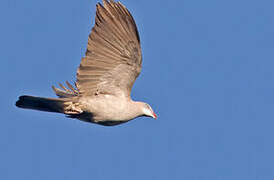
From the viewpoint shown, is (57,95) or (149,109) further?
(57,95)

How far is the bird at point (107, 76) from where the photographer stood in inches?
388

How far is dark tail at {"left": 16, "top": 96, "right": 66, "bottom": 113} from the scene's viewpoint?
1043 cm

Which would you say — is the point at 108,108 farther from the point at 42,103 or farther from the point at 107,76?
the point at 42,103

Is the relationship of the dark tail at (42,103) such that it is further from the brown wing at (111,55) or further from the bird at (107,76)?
the brown wing at (111,55)

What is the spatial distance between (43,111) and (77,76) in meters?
1.09

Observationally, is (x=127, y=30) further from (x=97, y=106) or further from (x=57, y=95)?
(x=57, y=95)

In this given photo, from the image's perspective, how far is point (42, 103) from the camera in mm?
10523

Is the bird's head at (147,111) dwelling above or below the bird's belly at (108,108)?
above

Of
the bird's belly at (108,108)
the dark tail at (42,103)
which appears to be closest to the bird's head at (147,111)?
the bird's belly at (108,108)

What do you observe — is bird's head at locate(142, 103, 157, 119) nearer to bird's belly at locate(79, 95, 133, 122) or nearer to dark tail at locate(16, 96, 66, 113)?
bird's belly at locate(79, 95, 133, 122)

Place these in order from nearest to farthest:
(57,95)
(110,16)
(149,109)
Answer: (110,16), (149,109), (57,95)

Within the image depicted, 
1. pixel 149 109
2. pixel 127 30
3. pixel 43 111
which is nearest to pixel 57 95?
pixel 43 111

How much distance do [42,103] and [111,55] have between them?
5.25 ft

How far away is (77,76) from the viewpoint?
33.8 feet
